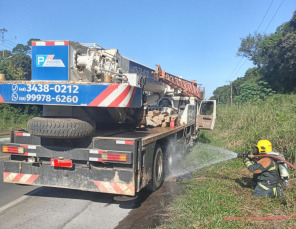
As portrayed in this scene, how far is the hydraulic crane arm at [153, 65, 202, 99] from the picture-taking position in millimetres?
8459

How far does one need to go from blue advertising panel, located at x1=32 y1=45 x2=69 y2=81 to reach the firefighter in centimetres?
375

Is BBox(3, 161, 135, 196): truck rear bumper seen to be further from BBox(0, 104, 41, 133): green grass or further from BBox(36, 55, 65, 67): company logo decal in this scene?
BBox(0, 104, 41, 133): green grass

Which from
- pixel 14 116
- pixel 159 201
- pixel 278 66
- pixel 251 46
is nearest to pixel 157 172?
pixel 159 201

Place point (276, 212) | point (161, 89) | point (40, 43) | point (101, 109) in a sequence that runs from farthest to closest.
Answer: point (161, 89) → point (101, 109) → point (40, 43) → point (276, 212)

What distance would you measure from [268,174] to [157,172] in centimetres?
217

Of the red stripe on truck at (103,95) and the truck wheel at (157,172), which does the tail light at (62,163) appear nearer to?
the red stripe on truck at (103,95)

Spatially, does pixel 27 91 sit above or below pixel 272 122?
above

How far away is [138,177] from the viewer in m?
4.56

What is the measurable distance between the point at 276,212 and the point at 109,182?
2.76 m

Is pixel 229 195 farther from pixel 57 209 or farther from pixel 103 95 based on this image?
pixel 57 209

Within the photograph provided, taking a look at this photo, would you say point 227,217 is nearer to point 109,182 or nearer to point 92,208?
point 109,182

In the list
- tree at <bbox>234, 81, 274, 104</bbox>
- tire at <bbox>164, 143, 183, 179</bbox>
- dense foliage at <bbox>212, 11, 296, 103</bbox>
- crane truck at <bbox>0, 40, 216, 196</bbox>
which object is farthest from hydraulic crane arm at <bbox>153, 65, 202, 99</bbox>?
tree at <bbox>234, 81, 274, 104</bbox>

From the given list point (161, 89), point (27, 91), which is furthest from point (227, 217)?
point (161, 89)

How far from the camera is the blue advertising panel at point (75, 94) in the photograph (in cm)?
427
